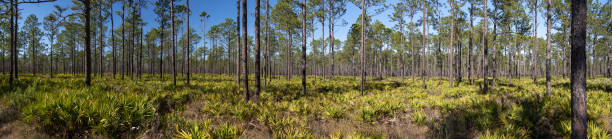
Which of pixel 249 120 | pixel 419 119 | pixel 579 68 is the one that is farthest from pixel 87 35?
pixel 579 68

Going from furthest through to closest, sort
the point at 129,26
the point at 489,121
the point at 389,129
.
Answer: the point at 129,26 → the point at 389,129 → the point at 489,121

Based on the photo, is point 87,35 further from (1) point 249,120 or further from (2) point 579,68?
(2) point 579,68

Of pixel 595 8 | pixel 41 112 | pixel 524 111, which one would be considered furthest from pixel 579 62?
pixel 595 8

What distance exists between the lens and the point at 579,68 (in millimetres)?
3836

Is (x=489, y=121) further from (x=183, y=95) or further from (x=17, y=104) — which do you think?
(x=17, y=104)

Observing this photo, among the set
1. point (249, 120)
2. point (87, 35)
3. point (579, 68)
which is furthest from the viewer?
point (87, 35)

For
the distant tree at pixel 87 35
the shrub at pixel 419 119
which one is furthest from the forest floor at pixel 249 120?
the distant tree at pixel 87 35

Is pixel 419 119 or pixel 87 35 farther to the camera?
pixel 87 35

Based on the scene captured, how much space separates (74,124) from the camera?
409 centimetres

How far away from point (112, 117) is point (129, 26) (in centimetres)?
3177

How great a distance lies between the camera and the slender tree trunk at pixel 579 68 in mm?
3791

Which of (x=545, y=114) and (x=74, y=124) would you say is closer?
(x=74, y=124)

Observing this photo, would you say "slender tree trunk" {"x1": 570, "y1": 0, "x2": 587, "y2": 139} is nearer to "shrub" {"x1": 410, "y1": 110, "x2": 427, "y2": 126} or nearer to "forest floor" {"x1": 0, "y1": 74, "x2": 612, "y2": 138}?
"forest floor" {"x1": 0, "y1": 74, "x2": 612, "y2": 138}

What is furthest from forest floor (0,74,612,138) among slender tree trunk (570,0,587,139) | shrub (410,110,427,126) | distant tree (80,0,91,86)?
distant tree (80,0,91,86)
